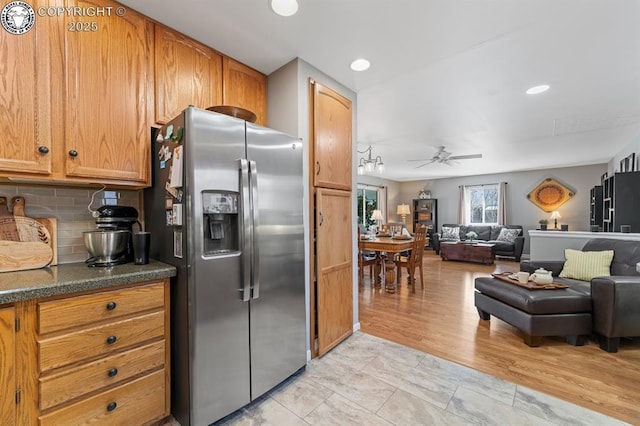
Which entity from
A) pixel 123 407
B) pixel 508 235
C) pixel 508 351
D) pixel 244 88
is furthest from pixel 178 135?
pixel 508 235

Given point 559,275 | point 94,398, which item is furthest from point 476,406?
point 559,275

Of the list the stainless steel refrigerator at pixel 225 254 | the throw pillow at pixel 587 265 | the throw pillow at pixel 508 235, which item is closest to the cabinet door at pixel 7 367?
the stainless steel refrigerator at pixel 225 254

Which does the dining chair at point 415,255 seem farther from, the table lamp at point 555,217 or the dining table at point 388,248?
the table lamp at point 555,217

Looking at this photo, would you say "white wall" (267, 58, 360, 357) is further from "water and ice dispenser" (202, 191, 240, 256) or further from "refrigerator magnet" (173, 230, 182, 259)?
"refrigerator magnet" (173, 230, 182, 259)

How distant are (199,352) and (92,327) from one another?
0.51 meters

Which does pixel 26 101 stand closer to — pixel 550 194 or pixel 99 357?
pixel 99 357

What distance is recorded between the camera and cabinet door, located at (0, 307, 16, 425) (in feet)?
3.53

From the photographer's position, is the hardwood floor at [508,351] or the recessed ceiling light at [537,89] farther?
the recessed ceiling light at [537,89]

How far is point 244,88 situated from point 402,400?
2635 mm

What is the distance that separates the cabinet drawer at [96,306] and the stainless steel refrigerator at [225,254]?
14 cm

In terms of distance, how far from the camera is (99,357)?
4.22 ft

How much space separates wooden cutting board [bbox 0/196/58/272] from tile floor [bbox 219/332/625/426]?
56.3 inches

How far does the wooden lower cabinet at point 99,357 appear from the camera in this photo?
1145 millimetres

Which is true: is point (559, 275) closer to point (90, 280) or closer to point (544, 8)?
point (544, 8)
